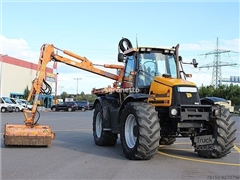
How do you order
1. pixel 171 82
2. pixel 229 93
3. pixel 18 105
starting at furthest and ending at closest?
pixel 229 93
pixel 18 105
pixel 171 82

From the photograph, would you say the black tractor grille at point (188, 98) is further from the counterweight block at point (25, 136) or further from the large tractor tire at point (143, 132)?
the counterweight block at point (25, 136)

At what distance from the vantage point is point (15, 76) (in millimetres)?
63156

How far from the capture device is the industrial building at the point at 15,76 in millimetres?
59219

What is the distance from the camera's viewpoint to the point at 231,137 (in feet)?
30.3

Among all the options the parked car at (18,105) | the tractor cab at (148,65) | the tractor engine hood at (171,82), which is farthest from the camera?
the parked car at (18,105)

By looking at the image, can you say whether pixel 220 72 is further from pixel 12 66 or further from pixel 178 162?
pixel 178 162

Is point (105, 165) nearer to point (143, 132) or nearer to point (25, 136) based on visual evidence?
point (143, 132)

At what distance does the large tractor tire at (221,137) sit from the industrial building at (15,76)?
170 feet

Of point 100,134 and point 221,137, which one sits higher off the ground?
point 221,137

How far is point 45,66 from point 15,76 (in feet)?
176

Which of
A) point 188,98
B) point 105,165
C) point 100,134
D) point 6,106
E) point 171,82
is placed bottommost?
point 105,165

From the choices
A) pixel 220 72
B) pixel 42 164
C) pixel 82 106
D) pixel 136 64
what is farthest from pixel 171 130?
pixel 220 72

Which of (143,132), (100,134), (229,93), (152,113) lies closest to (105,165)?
(143,132)

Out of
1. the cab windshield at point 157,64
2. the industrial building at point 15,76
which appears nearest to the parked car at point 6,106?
the industrial building at point 15,76
